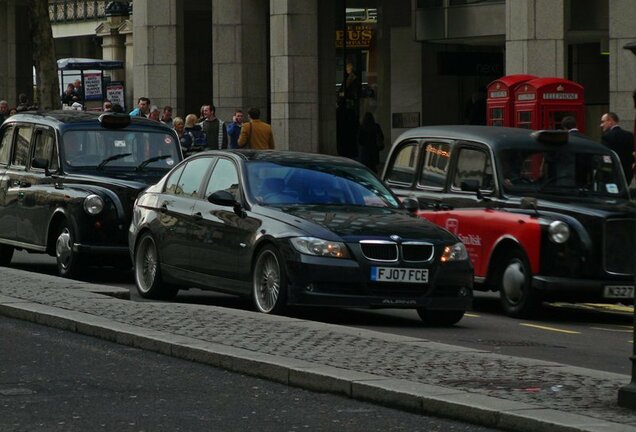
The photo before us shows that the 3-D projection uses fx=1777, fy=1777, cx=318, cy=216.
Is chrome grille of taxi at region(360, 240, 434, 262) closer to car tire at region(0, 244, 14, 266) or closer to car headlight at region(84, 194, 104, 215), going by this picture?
car headlight at region(84, 194, 104, 215)

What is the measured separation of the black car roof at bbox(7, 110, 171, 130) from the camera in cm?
2012

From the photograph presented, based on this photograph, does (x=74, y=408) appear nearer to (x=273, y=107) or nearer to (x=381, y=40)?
(x=273, y=107)

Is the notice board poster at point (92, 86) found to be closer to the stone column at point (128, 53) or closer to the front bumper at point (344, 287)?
the stone column at point (128, 53)

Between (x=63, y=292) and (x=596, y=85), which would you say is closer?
(x=63, y=292)

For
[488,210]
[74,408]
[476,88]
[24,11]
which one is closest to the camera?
[74,408]

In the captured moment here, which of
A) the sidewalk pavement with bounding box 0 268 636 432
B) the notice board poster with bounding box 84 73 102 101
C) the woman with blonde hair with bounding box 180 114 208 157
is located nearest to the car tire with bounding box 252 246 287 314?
the sidewalk pavement with bounding box 0 268 636 432

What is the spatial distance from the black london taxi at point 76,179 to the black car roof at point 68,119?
11mm

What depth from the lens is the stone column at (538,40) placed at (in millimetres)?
30859

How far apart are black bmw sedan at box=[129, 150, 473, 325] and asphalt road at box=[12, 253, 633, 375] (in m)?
0.40

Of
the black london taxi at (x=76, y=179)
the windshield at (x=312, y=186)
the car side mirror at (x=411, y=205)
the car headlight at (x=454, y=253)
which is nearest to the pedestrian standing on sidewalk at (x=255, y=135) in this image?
the black london taxi at (x=76, y=179)

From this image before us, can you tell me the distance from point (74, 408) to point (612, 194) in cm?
872

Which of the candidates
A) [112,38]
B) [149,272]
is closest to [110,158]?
[149,272]

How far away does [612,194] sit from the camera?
16984 millimetres

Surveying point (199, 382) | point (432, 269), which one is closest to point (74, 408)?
point (199, 382)
